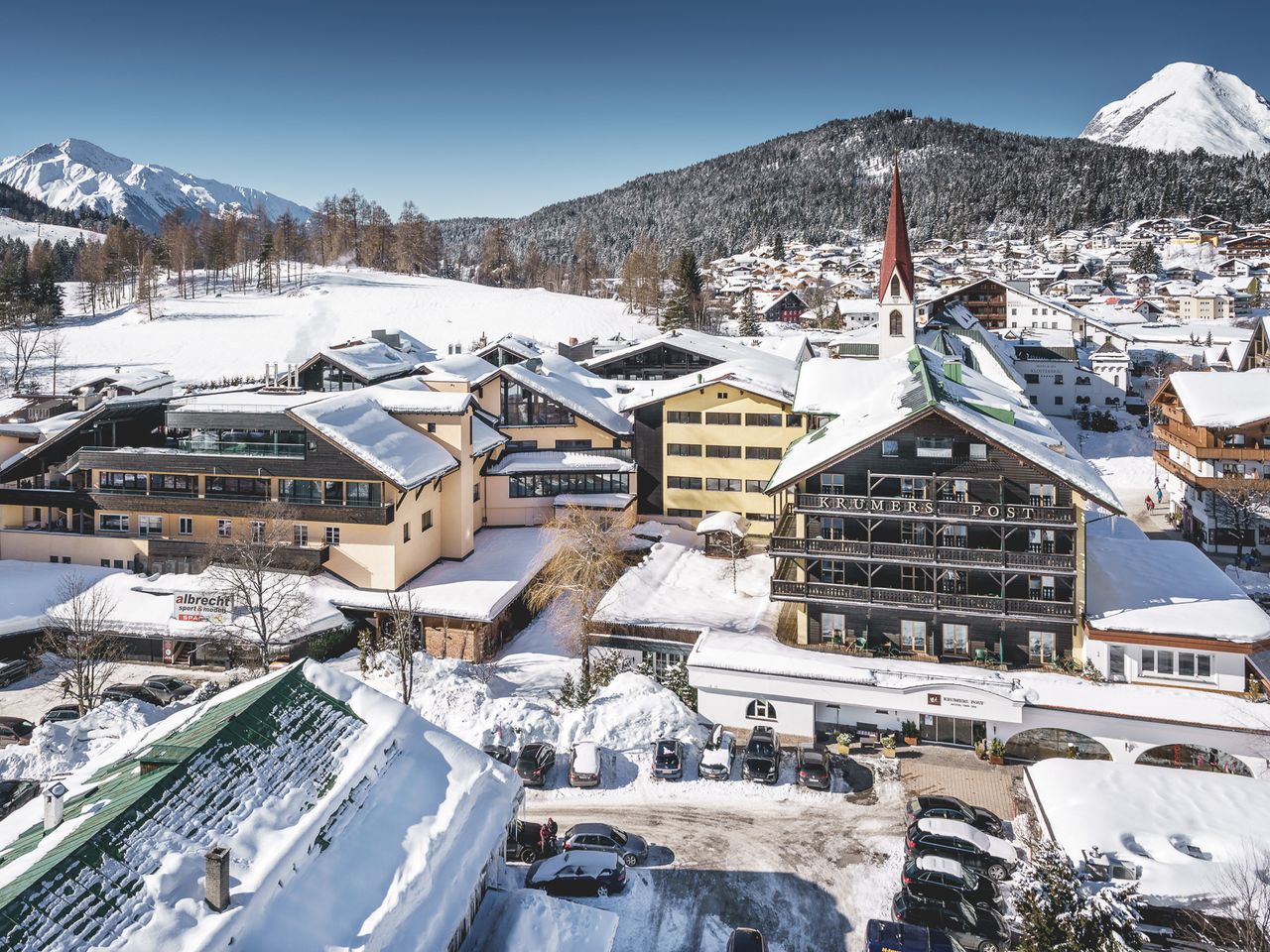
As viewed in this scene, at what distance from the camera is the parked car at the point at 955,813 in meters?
21.9

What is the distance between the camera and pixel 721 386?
45562mm

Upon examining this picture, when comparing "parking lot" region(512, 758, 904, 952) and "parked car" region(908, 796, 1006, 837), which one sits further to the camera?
"parked car" region(908, 796, 1006, 837)

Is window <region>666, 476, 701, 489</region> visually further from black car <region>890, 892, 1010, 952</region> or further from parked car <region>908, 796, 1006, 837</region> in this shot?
black car <region>890, 892, 1010, 952</region>

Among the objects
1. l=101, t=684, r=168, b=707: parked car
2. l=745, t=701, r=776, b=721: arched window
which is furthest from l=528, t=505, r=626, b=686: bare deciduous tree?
l=101, t=684, r=168, b=707: parked car

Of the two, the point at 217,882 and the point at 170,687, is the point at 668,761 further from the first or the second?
the point at 170,687

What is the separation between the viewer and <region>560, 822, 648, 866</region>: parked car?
820 inches

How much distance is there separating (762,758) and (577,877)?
7.89 metres

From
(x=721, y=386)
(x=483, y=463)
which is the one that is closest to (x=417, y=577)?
(x=483, y=463)

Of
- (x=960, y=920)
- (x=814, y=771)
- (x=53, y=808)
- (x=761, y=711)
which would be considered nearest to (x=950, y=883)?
(x=960, y=920)

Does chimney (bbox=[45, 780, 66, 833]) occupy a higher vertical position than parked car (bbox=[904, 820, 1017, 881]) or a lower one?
higher

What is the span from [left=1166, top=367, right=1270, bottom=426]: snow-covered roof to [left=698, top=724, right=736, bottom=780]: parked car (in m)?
33.8

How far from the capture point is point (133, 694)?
98.7 feet

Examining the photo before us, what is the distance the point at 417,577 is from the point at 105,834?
26.4m

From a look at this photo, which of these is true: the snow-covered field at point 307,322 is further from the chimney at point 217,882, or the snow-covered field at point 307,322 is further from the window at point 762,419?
the chimney at point 217,882
